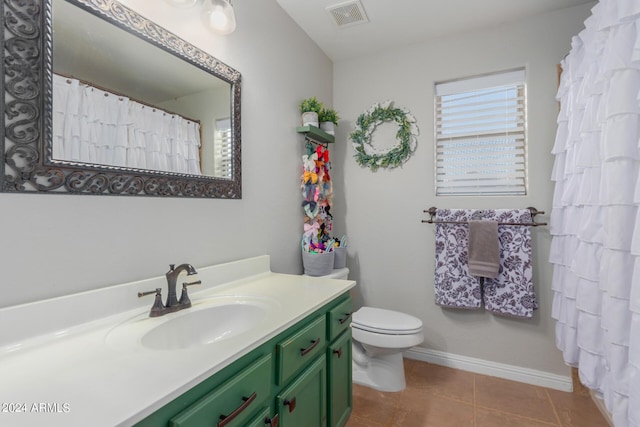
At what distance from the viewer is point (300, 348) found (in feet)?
3.68

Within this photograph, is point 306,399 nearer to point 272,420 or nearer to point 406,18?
point 272,420

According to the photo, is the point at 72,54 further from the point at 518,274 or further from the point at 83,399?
the point at 518,274

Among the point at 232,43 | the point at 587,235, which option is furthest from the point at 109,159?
the point at 587,235

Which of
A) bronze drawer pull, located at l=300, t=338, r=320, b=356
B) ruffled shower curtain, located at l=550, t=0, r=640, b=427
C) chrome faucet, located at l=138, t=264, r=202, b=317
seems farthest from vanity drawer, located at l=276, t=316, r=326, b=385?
ruffled shower curtain, located at l=550, t=0, r=640, b=427

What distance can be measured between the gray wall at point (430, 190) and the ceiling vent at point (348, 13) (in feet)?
1.63

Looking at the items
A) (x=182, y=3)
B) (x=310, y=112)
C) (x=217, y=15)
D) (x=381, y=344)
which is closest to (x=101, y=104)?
(x=182, y=3)

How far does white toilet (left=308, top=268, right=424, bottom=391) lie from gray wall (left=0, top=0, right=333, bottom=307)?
58 centimetres

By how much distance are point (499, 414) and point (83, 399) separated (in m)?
2.10

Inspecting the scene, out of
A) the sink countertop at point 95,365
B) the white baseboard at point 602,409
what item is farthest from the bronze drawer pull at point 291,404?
the white baseboard at point 602,409

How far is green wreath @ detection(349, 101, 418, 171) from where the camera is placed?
245 centimetres

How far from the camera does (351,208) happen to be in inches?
106

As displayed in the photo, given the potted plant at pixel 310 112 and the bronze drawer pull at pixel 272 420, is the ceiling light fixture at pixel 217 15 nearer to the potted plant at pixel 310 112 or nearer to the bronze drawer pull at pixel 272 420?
the potted plant at pixel 310 112

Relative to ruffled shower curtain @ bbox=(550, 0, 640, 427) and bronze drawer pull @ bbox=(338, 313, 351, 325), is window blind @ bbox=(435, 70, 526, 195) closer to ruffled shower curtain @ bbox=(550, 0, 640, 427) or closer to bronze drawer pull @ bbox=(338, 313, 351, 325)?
ruffled shower curtain @ bbox=(550, 0, 640, 427)

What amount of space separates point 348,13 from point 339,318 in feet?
6.38
